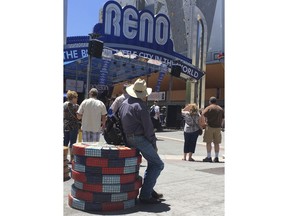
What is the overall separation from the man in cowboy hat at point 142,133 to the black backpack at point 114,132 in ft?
0.42

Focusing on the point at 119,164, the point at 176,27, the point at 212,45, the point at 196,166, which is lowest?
the point at 196,166

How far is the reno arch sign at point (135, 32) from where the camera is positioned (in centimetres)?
2342

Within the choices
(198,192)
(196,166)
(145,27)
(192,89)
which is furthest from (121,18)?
(198,192)

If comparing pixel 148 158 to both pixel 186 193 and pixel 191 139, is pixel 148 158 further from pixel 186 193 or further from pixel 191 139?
pixel 191 139

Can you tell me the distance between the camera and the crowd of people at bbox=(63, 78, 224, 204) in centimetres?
436

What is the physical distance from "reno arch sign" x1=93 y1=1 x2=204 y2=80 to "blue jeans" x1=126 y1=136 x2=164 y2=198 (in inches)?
739

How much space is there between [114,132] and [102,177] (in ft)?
2.34

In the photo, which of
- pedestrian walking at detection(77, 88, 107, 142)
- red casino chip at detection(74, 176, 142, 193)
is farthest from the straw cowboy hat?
pedestrian walking at detection(77, 88, 107, 142)

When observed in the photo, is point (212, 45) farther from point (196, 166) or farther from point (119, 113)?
point (119, 113)

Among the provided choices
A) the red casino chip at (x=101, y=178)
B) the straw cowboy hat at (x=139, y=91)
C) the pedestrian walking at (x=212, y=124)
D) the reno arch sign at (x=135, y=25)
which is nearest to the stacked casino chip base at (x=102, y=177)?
the red casino chip at (x=101, y=178)

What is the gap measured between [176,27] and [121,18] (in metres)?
7.37

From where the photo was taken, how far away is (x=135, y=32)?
2441cm

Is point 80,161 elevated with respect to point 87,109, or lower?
lower
